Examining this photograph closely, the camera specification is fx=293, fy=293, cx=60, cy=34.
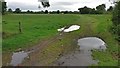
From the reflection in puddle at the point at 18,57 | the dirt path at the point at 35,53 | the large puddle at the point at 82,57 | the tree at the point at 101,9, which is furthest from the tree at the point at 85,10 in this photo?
the reflection in puddle at the point at 18,57

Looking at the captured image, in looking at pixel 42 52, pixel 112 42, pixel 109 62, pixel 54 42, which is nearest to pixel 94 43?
pixel 112 42

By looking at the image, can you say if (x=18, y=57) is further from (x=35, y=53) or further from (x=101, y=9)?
(x=101, y=9)

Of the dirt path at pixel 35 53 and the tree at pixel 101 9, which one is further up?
the tree at pixel 101 9

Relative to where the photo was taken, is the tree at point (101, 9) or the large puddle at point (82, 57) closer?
the large puddle at point (82, 57)

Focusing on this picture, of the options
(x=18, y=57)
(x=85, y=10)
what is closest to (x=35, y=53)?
(x=18, y=57)

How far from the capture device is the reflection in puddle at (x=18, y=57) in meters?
24.5

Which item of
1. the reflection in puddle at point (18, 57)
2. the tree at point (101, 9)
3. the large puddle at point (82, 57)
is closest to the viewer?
the large puddle at point (82, 57)

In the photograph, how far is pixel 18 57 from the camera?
26578 millimetres

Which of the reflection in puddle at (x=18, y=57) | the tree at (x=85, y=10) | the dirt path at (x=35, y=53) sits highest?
the tree at (x=85, y=10)

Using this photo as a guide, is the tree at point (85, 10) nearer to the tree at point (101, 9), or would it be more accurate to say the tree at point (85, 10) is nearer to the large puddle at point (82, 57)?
the tree at point (101, 9)

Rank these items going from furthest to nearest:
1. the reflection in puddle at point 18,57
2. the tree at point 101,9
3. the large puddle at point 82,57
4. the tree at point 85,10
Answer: the tree at point 85,10 < the tree at point 101,9 < the reflection in puddle at point 18,57 < the large puddle at point 82,57

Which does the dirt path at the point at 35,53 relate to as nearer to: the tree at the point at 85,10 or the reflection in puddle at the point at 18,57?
the reflection in puddle at the point at 18,57

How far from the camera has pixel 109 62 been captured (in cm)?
2369

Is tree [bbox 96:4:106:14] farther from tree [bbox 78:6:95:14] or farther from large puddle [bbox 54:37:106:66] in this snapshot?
large puddle [bbox 54:37:106:66]
